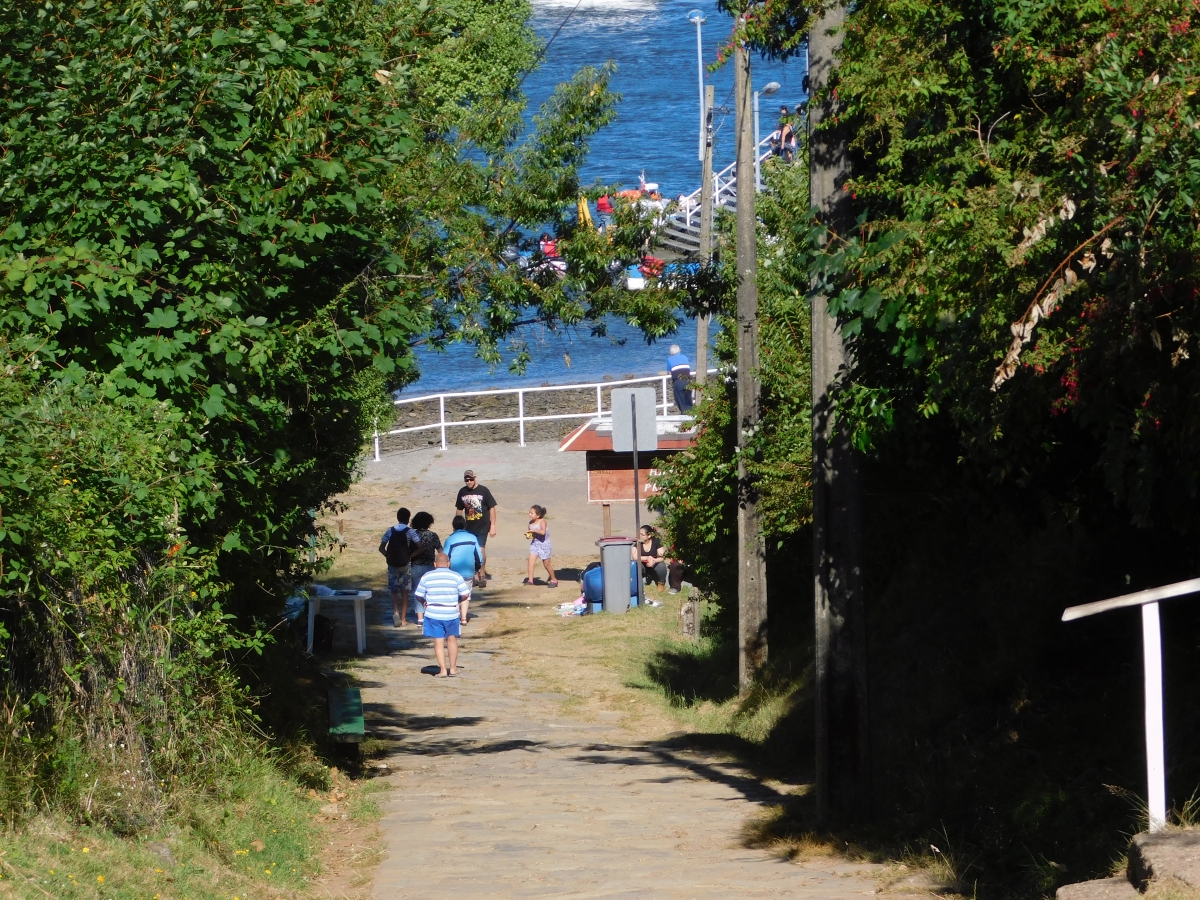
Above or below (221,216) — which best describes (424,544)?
below

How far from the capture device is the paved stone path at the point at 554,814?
25.2 feet

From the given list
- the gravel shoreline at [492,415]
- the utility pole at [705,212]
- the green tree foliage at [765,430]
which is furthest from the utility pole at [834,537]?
the gravel shoreline at [492,415]

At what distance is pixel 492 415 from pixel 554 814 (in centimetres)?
2787

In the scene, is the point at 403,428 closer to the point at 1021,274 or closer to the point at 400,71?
the point at 400,71

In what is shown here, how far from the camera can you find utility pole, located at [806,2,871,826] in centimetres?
925

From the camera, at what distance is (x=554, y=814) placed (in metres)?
9.60

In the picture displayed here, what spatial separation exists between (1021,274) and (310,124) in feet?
14.8

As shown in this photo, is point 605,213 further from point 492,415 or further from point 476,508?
point 492,415

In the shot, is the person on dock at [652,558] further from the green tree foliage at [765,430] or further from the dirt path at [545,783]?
the green tree foliage at [765,430]

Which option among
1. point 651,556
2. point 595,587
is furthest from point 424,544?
point 651,556

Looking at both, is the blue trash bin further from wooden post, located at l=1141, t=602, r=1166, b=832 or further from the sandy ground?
wooden post, located at l=1141, t=602, r=1166, b=832

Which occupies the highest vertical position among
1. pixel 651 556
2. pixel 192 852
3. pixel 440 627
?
pixel 651 556

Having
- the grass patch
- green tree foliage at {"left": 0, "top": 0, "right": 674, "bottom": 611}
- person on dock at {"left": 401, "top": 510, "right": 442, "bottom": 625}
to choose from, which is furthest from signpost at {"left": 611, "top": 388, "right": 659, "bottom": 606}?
the grass patch

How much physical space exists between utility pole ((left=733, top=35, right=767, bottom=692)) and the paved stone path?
1632mm
